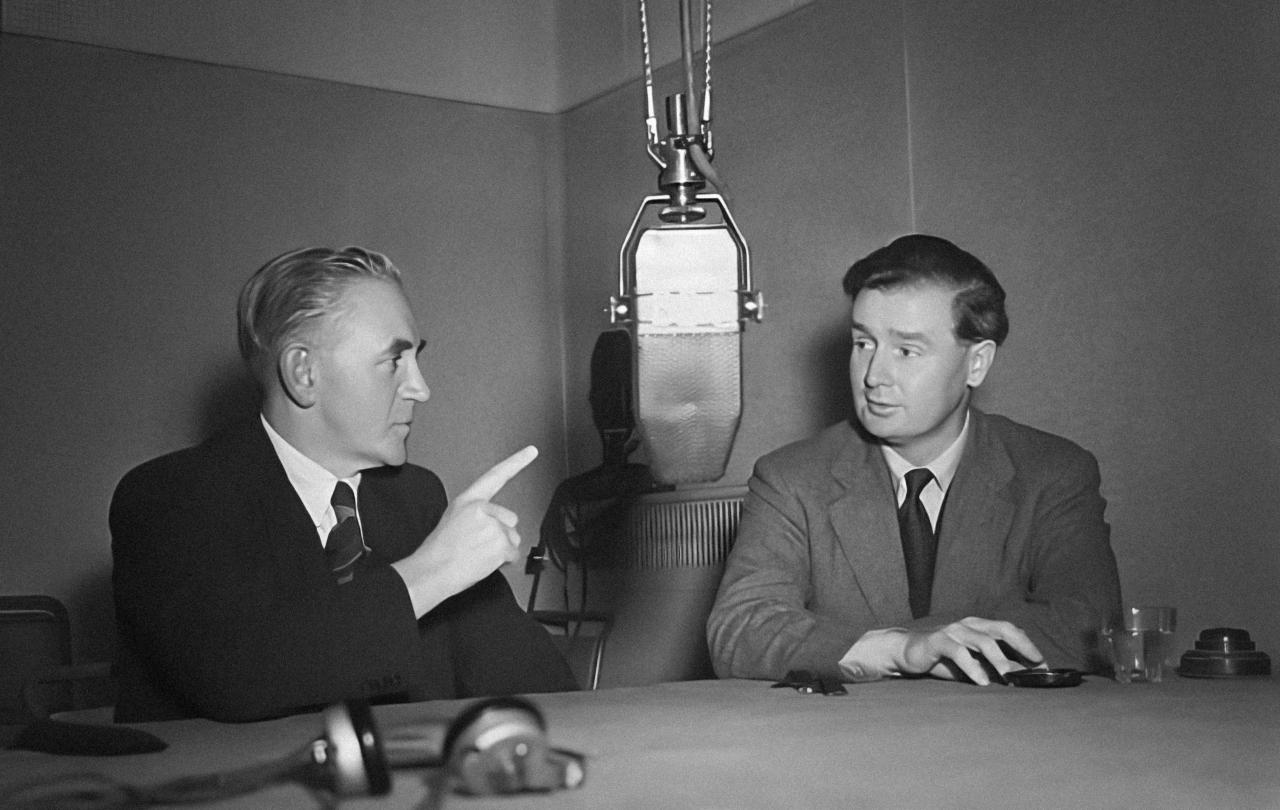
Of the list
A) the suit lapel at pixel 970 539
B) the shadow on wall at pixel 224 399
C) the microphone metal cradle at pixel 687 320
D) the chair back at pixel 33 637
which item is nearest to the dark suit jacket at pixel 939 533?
the suit lapel at pixel 970 539

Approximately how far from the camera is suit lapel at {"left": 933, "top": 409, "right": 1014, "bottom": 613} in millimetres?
2057

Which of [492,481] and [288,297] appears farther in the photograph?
[288,297]

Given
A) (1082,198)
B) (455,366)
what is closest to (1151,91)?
(1082,198)

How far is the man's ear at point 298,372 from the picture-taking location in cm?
202

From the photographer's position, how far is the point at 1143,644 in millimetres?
1562

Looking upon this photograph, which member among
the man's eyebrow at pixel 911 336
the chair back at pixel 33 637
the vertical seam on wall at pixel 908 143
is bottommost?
the chair back at pixel 33 637

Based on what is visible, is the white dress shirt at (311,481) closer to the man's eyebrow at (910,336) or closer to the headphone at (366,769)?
the man's eyebrow at (910,336)

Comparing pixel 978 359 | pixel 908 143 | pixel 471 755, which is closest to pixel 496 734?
pixel 471 755

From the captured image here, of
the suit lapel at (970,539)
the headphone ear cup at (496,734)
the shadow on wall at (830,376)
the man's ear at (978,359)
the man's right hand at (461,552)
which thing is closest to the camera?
the headphone ear cup at (496,734)

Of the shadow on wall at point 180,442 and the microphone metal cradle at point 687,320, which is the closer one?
the microphone metal cradle at point 687,320

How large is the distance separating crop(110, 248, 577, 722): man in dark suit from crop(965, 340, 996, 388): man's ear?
83cm

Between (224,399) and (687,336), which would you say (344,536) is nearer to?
(687,336)

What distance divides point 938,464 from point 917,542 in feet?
0.45

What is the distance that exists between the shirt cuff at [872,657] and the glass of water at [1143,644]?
257mm
